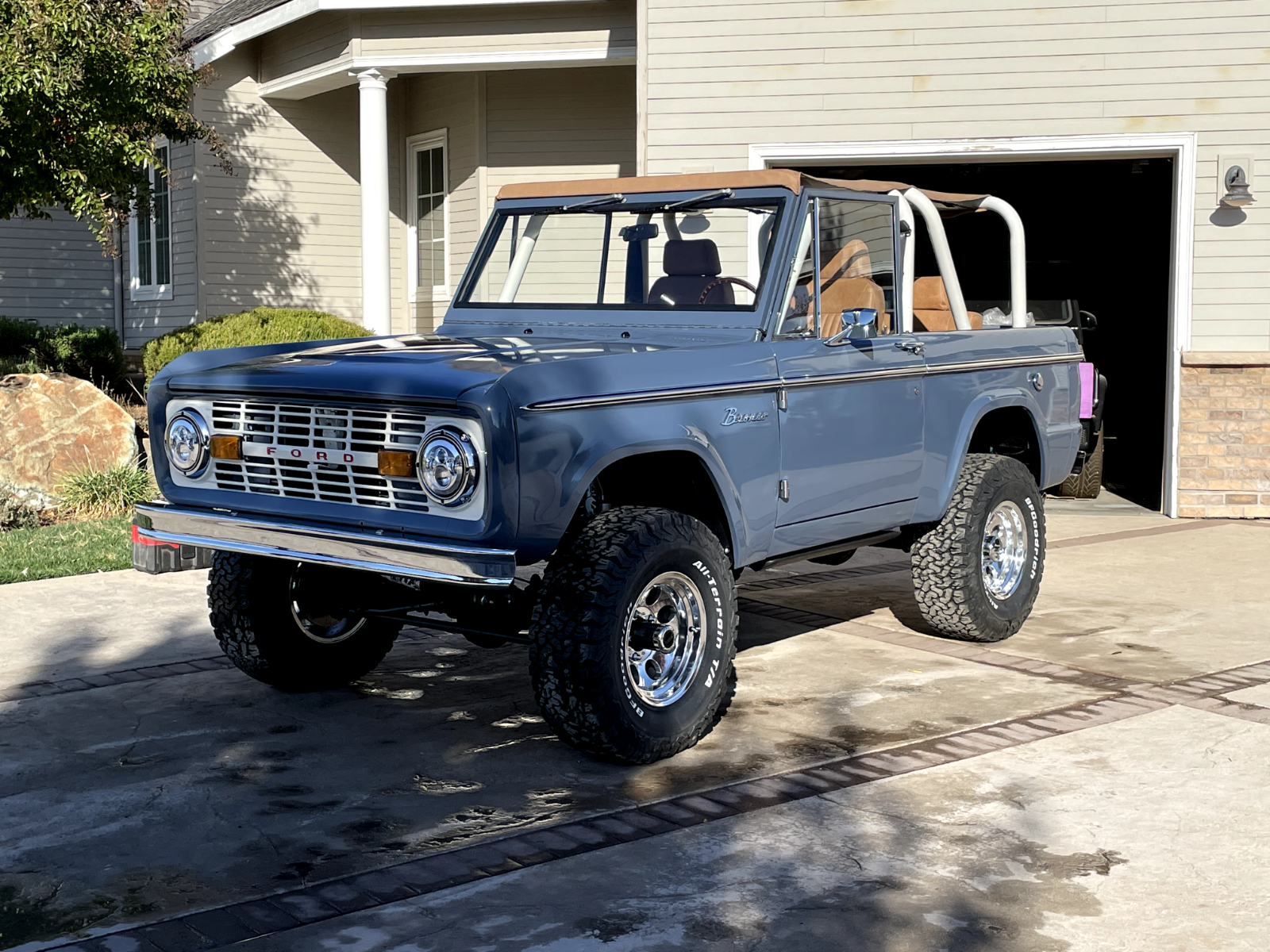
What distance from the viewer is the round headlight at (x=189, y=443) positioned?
527cm

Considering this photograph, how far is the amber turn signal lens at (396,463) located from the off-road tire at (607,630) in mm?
603

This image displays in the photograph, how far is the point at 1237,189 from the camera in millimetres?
10938

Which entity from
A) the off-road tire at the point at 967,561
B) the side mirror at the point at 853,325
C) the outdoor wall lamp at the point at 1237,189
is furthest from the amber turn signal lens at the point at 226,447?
the outdoor wall lamp at the point at 1237,189

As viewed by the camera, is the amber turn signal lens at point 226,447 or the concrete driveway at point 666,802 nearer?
the concrete driveway at point 666,802

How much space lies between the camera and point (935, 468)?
6414mm

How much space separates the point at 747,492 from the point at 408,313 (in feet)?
40.8

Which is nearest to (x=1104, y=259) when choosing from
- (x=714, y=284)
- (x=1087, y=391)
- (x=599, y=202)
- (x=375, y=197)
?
(x=375, y=197)

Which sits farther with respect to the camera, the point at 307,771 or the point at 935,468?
the point at 935,468

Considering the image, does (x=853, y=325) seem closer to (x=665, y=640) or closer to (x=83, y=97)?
(x=665, y=640)

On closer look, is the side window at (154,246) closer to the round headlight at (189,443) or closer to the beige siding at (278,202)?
the beige siding at (278,202)

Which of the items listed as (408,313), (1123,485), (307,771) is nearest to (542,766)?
(307,771)

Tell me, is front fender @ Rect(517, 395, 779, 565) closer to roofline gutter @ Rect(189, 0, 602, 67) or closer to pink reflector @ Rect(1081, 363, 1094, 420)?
pink reflector @ Rect(1081, 363, 1094, 420)

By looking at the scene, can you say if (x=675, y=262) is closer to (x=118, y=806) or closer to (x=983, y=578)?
(x=983, y=578)

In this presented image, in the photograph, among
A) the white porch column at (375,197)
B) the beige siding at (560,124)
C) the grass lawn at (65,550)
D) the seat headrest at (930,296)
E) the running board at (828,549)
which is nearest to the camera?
the running board at (828,549)
